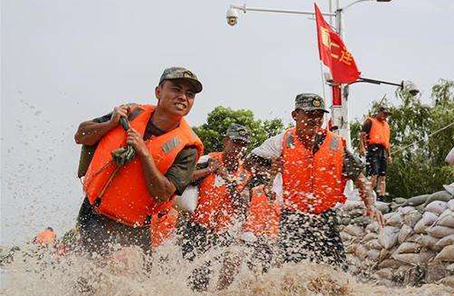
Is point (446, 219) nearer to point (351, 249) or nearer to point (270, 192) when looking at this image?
point (351, 249)

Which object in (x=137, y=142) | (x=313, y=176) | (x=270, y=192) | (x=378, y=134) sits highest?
(x=137, y=142)

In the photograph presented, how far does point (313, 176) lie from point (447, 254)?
245cm

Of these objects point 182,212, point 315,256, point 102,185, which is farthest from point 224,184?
point 102,185

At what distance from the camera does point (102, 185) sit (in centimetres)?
354

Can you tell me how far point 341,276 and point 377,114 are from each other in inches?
218

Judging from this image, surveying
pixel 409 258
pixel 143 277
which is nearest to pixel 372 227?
pixel 409 258

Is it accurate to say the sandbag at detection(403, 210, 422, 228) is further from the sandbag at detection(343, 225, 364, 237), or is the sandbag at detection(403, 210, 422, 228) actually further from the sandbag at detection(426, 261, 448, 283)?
the sandbag at detection(343, 225, 364, 237)

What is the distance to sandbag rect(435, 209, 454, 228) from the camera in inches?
268

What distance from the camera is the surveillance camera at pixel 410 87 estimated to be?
11555mm

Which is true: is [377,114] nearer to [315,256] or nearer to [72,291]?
[315,256]

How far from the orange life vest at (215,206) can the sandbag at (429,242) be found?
2.26 meters

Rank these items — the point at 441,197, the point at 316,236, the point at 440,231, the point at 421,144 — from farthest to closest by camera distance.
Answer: the point at 421,144 < the point at 441,197 < the point at 440,231 < the point at 316,236

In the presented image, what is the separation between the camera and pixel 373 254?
7.76 meters

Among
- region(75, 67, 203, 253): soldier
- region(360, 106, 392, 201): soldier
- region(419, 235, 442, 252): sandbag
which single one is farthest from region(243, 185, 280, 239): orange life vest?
region(360, 106, 392, 201): soldier
